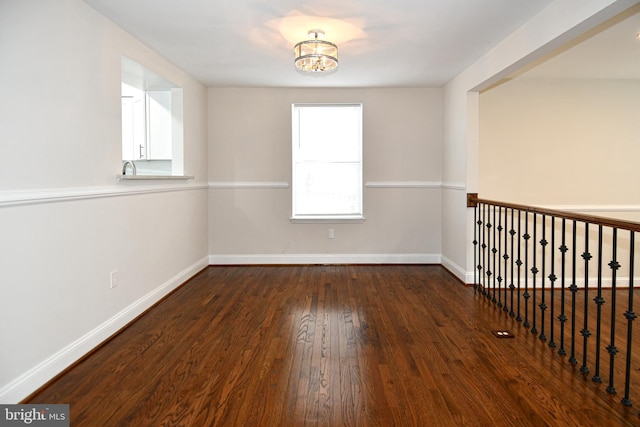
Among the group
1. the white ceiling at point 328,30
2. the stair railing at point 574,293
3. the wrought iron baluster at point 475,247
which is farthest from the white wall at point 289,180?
the stair railing at point 574,293

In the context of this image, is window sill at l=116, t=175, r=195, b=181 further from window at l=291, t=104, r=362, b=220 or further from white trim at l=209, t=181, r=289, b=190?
window at l=291, t=104, r=362, b=220

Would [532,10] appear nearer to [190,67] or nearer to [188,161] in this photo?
[190,67]

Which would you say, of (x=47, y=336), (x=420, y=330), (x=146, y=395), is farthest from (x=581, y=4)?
(x=47, y=336)

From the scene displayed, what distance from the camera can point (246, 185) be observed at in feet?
17.9

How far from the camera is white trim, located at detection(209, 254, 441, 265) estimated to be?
5512 millimetres

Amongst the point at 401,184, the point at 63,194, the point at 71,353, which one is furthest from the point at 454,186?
the point at 71,353

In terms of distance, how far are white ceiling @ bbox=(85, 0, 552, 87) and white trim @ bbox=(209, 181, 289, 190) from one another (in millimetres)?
1380

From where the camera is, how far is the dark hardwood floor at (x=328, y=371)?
199 cm

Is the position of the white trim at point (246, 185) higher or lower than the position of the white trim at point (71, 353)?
higher

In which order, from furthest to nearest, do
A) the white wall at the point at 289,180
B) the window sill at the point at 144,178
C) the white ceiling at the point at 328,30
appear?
the white wall at the point at 289,180 < the window sill at the point at 144,178 < the white ceiling at the point at 328,30

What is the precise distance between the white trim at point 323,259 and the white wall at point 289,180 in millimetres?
13

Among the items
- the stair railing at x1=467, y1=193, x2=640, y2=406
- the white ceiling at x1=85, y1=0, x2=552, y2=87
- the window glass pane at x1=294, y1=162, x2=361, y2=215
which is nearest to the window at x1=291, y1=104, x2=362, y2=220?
the window glass pane at x1=294, y1=162, x2=361, y2=215

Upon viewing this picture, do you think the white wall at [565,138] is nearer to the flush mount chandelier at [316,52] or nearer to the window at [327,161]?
the window at [327,161]

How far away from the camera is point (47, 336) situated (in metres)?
2.31
